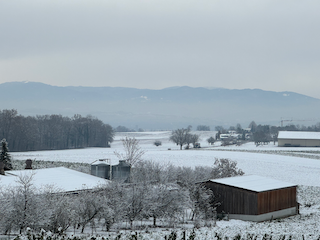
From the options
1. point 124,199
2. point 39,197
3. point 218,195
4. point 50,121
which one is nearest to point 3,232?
point 39,197

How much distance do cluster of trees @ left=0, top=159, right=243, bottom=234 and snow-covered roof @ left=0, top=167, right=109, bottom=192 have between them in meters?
1.89

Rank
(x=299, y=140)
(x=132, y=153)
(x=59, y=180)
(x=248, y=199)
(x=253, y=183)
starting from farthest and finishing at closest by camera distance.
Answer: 1. (x=299, y=140)
2. (x=132, y=153)
3. (x=253, y=183)
4. (x=59, y=180)
5. (x=248, y=199)

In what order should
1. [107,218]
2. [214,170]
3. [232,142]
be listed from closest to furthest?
1. [107,218]
2. [214,170]
3. [232,142]

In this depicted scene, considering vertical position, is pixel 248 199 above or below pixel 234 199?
above

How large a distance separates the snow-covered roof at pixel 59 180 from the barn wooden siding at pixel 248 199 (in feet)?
29.9

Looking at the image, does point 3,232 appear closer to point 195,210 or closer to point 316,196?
point 195,210

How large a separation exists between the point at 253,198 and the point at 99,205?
13.0m

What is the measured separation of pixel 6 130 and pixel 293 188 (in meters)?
81.0

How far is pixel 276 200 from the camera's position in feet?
105

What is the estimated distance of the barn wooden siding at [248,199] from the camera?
3033cm

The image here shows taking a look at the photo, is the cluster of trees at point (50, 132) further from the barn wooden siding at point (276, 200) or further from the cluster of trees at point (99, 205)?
→ the barn wooden siding at point (276, 200)

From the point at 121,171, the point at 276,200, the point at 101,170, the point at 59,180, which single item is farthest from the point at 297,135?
the point at 59,180

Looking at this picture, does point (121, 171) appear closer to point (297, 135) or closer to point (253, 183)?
point (253, 183)

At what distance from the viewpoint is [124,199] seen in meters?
25.0
